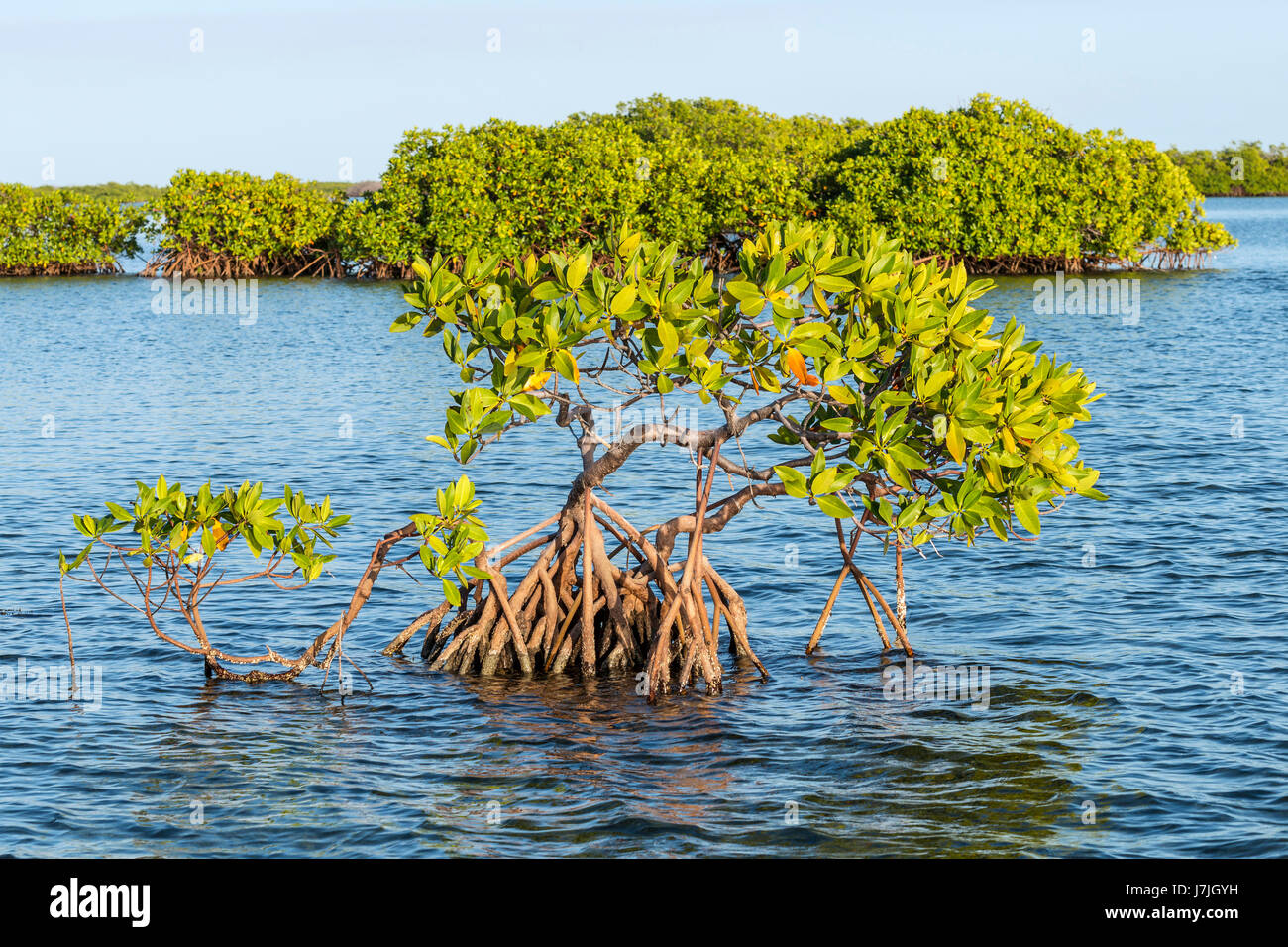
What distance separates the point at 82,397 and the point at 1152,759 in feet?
108

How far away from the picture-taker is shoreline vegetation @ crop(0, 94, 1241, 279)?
72.0 metres

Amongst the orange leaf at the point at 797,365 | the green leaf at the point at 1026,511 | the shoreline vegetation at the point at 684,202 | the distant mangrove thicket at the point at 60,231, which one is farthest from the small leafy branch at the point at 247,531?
the distant mangrove thicket at the point at 60,231

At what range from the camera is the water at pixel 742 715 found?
11438mm

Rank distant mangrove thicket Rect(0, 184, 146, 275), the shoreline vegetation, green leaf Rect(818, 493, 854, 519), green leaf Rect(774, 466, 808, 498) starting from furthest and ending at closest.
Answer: distant mangrove thicket Rect(0, 184, 146, 275)
the shoreline vegetation
green leaf Rect(774, 466, 808, 498)
green leaf Rect(818, 493, 854, 519)

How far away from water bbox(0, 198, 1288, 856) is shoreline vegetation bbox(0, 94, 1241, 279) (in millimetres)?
45914

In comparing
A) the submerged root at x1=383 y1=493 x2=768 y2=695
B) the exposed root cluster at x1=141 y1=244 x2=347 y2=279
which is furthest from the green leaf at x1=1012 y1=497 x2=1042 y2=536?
the exposed root cluster at x1=141 y1=244 x2=347 y2=279

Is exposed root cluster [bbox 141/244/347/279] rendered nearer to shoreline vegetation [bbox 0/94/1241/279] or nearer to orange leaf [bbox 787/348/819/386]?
shoreline vegetation [bbox 0/94/1241/279]

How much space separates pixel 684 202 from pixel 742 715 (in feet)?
214

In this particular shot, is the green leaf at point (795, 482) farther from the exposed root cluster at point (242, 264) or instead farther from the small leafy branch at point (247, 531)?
the exposed root cluster at point (242, 264)

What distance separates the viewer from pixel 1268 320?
53.9m

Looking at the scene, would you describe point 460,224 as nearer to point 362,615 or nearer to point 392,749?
point 362,615

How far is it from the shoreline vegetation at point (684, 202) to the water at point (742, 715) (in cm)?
4591

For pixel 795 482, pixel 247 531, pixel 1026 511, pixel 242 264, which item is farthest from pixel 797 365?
pixel 242 264
